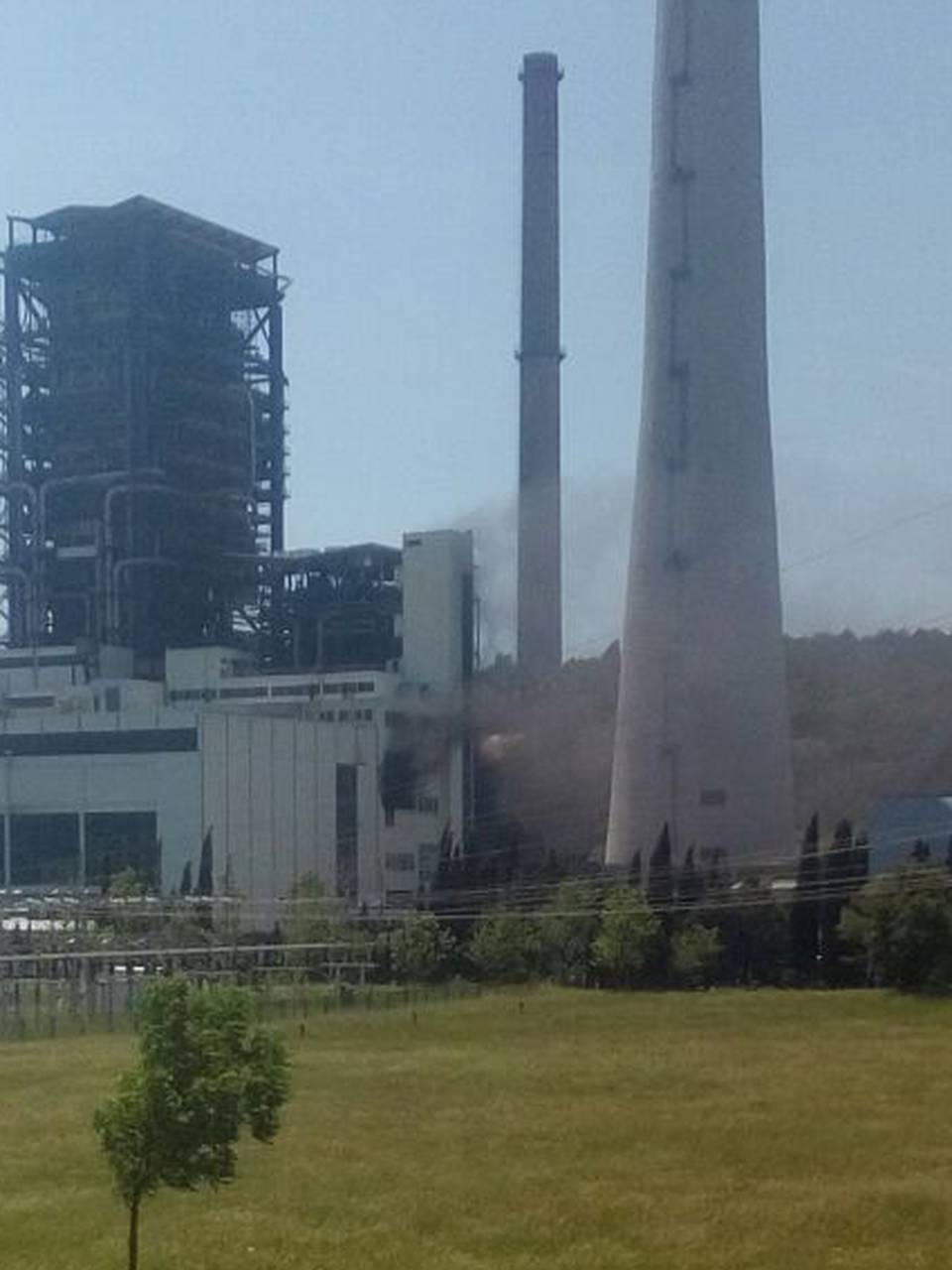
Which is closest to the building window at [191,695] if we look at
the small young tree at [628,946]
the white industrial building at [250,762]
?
the white industrial building at [250,762]

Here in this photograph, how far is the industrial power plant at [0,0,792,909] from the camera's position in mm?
37625

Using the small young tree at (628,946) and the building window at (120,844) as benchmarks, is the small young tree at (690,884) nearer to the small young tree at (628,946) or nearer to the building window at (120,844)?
the small young tree at (628,946)

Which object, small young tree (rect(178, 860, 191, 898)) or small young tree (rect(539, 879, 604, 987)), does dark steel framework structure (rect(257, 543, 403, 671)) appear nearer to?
small young tree (rect(178, 860, 191, 898))

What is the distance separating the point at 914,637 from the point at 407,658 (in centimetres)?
1470

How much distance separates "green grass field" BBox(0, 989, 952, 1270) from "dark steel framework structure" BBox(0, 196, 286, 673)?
26.1 m

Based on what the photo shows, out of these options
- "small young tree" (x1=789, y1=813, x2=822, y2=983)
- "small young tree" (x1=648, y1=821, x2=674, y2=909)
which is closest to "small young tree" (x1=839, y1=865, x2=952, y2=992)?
"small young tree" (x1=789, y1=813, x2=822, y2=983)

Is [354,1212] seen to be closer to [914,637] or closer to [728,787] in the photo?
[728,787]

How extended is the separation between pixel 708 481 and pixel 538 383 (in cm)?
887

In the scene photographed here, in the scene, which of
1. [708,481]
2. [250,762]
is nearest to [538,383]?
[708,481]

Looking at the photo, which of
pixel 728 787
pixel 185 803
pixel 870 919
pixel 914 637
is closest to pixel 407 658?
pixel 185 803

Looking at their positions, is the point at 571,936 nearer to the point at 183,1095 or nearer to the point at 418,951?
the point at 418,951

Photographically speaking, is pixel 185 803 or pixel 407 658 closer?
pixel 185 803

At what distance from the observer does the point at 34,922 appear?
109 feet

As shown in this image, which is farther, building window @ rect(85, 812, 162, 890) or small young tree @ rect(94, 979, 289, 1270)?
building window @ rect(85, 812, 162, 890)
